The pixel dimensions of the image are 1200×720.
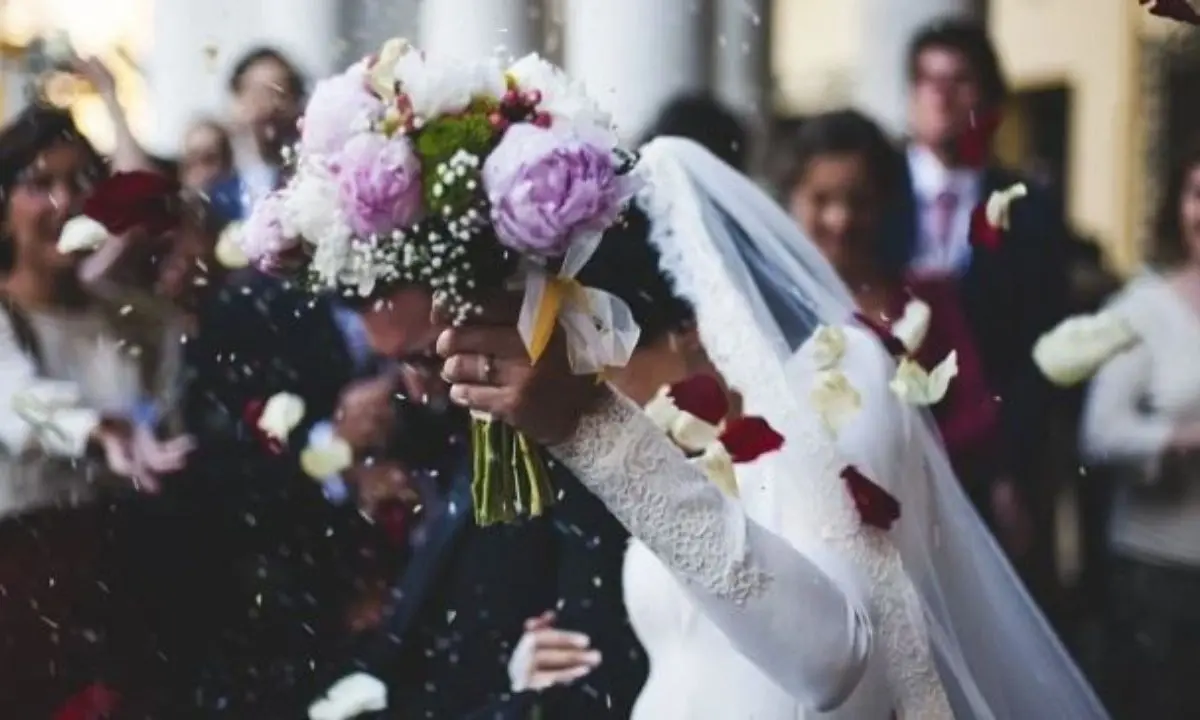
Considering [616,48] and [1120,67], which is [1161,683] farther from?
[1120,67]

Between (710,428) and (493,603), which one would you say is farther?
(493,603)

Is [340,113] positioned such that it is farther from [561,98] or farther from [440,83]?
[561,98]

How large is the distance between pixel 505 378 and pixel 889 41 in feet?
10.7

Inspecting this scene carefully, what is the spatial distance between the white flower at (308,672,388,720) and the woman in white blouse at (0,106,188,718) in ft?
2.37

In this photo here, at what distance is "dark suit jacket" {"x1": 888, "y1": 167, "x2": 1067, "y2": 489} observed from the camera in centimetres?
420

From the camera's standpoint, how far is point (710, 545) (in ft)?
7.66

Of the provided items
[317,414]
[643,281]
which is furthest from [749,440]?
[317,414]

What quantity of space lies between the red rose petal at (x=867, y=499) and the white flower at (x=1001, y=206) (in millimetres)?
1346

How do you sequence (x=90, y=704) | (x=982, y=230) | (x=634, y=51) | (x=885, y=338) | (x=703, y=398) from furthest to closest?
(x=634, y=51) → (x=982, y=230) → (x=90, y=704) → (x=885, y=338) → (x=703, y=398)

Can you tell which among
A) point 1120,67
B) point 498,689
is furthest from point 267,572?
point 1120,67

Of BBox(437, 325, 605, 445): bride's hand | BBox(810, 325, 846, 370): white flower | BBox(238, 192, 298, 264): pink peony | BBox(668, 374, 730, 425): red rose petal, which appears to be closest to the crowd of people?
BBox(668, 374, 730, 425): red rose petal

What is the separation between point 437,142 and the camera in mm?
2236

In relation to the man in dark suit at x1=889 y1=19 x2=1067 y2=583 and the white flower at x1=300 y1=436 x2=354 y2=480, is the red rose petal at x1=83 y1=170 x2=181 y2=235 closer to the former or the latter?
the white flower at x1=300 y1=436 x2=354 y2=480

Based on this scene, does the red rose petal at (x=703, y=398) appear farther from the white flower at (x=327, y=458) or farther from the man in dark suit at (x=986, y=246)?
the man in dark suit at (x=986, y=246)
